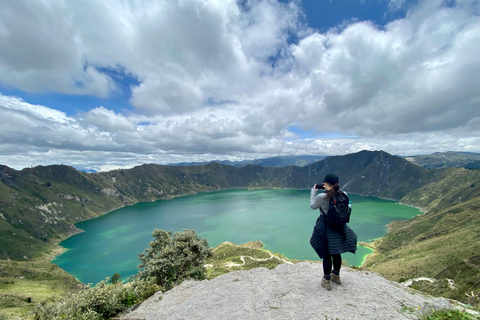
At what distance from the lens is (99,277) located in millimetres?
86812

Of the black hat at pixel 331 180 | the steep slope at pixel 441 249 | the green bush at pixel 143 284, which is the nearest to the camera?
the black hat at pixel 331 180

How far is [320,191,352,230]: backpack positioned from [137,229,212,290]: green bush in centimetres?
1256

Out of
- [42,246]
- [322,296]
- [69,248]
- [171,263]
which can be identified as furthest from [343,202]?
[42,246]

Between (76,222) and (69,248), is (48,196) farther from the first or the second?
(69,248)

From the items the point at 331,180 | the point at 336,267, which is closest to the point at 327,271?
the point at 336,267

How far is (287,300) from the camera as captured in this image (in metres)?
7.34

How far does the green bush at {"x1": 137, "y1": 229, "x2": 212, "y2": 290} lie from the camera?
17.3 m

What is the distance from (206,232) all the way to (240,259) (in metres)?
76.6

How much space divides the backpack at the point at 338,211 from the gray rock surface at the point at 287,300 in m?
2.48

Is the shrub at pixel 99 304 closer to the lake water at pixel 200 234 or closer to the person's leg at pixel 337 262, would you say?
the person's leg at pixel 337 262

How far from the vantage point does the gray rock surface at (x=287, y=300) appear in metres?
6.21

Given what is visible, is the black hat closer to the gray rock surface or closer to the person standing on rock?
the person standing on rock

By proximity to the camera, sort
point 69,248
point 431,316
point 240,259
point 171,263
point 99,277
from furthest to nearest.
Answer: point 69,248 < point 99,277 < point 240,259 < point 171,263 < point 431,316

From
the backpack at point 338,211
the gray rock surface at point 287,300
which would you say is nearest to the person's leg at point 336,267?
the gray rock surface at point 287,300
